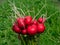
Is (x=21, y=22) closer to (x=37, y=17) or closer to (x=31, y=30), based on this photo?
(x=31, y=30)

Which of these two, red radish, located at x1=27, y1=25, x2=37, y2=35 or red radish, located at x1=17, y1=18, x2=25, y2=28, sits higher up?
red radish, located at x1=17, y1=18, x2=25, y2=28

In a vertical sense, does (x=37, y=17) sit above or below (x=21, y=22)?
below

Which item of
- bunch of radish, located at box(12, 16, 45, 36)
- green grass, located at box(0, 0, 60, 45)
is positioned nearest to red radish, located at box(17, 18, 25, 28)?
bunch of radish, located at box(12, 16, 45, 36)

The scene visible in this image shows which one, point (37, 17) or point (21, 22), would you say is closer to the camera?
point (21, 22)

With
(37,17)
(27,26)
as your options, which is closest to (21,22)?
(27,26)

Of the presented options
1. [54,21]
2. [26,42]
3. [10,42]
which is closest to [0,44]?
[10,42]

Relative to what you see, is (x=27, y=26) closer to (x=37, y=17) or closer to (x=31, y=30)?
(x=31, y=30)

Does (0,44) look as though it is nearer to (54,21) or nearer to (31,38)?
(54,21)

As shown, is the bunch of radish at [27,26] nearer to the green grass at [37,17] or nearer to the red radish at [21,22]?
the red radish at [21,22]

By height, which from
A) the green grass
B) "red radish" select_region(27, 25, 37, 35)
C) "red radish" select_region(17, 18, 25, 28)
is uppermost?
"red radish" select_region(17, 18, 25, 28)

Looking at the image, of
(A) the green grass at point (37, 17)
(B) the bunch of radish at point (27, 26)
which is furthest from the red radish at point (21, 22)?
(A) the green grass at point (37, 17)

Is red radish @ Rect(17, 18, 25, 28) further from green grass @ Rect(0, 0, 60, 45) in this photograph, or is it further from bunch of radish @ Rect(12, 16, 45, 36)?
green grass @ Rect(0, 0, 60, 45)
